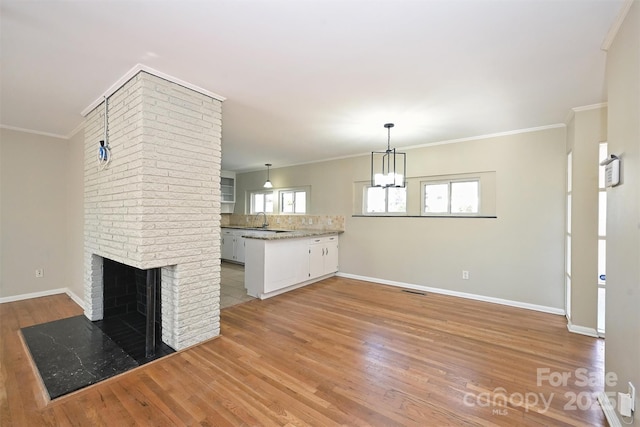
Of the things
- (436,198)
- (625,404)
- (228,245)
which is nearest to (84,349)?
(625,404)

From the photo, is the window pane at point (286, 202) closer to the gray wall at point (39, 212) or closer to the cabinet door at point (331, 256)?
the cabinet door at point (331, 256)

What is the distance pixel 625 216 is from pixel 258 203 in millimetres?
7036

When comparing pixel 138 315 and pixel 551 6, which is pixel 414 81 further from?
pixel 138 315

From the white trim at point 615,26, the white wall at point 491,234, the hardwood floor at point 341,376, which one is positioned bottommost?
the hardwood floor at point 341,376

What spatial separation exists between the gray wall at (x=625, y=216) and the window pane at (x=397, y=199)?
124 inches

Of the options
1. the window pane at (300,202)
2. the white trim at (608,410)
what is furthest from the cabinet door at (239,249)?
the white trim at (608,410)

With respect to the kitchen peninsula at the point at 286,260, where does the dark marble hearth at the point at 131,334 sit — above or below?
below

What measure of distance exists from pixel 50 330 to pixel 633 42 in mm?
5355

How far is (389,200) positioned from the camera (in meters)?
5.21

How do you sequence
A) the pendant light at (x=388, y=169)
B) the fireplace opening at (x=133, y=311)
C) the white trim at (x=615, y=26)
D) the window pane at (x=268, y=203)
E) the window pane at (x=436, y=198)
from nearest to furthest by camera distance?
1. the white trim at (x=615, y=26)
2. the fireplace opening at (x=133, y=311)
3. the pendant light at (x=388, y=169)
4. the window pane at (x=436, y=198)
5. the window pane at (x=268, y=203)

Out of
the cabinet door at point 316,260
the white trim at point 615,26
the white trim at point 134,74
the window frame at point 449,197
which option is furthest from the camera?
the cabinet door at point 316,260

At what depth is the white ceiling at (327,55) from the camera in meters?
1.63

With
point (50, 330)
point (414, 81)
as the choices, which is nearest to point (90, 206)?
point (50, 330)

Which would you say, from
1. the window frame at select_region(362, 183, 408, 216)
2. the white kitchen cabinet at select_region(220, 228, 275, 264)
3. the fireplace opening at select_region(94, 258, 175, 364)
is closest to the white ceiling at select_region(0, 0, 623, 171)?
the window frame at select_region(362, 183, 408, 216)
